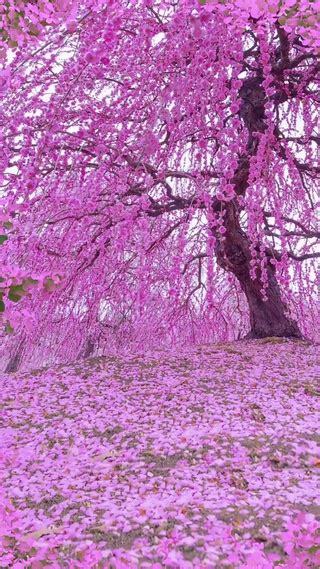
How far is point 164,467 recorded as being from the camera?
3.48 meters

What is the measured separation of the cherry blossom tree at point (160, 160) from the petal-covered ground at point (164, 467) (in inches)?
36.9

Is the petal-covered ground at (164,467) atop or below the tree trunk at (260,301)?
below

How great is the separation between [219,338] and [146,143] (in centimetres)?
671

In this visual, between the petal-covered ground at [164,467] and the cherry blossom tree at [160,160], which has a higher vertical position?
the cherry blossom tree at [160,160]

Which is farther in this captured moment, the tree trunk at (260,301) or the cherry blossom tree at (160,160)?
the tree trunk at (260,301)

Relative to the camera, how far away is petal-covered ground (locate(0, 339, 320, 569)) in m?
2.53

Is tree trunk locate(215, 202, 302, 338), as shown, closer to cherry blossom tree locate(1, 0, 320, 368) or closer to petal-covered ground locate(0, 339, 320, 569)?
cherry blossom tree locate(1, 0, 320, 368)

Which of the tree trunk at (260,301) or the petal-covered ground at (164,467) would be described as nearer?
the petal-covered ground at (164,467)

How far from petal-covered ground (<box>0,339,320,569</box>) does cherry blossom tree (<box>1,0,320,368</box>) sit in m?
0.94

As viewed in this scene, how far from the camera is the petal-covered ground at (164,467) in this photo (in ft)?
8.29

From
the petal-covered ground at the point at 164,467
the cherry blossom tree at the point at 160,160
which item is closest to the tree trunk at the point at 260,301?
the cherry blossom tree at the point at 160,160

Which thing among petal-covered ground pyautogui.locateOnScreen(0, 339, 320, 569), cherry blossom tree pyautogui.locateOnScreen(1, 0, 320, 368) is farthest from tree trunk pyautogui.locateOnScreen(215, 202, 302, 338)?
petal-covered ground pyautogui.locateOnScreen(0, 339, 320, 569)

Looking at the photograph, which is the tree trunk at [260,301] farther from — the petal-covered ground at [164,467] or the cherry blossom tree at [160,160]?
the petal-covered ground at [164,467]

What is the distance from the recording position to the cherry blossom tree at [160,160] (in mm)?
3514
